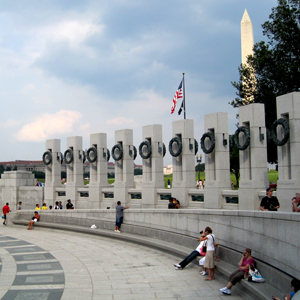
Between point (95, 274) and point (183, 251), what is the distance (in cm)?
326

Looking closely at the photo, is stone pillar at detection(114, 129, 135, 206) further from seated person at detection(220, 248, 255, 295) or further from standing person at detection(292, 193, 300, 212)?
seated person at detection(220, 248, 255, 295)

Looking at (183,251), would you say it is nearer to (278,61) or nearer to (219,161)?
(219,161)

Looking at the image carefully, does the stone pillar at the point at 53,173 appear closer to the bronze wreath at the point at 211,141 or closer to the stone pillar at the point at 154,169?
the stone pillar at the point at 154,169

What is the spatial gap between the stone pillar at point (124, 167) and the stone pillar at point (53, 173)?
7.13 metres

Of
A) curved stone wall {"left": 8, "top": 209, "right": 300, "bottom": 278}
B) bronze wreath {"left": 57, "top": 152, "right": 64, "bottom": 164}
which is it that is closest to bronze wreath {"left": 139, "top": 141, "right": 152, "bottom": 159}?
curved stone wall {"left": 8, "top": 209, "right": 300, "bottom": 278}

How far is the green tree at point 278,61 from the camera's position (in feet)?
95.0

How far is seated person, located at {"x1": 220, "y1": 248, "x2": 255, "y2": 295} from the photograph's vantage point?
9672mm

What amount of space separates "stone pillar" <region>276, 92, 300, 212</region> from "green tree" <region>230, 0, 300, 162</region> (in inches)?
503

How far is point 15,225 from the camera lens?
27188mm

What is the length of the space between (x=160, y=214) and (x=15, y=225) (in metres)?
14.2

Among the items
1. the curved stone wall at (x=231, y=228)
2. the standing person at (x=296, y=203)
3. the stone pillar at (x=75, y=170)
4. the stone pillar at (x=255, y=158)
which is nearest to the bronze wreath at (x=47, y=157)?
the stone pillar at (x=75, y=170)

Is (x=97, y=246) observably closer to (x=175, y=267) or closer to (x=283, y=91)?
(x=175, y=267)

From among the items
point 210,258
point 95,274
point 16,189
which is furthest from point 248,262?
point 16,189

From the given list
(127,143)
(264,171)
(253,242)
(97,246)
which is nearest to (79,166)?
(127,143)
